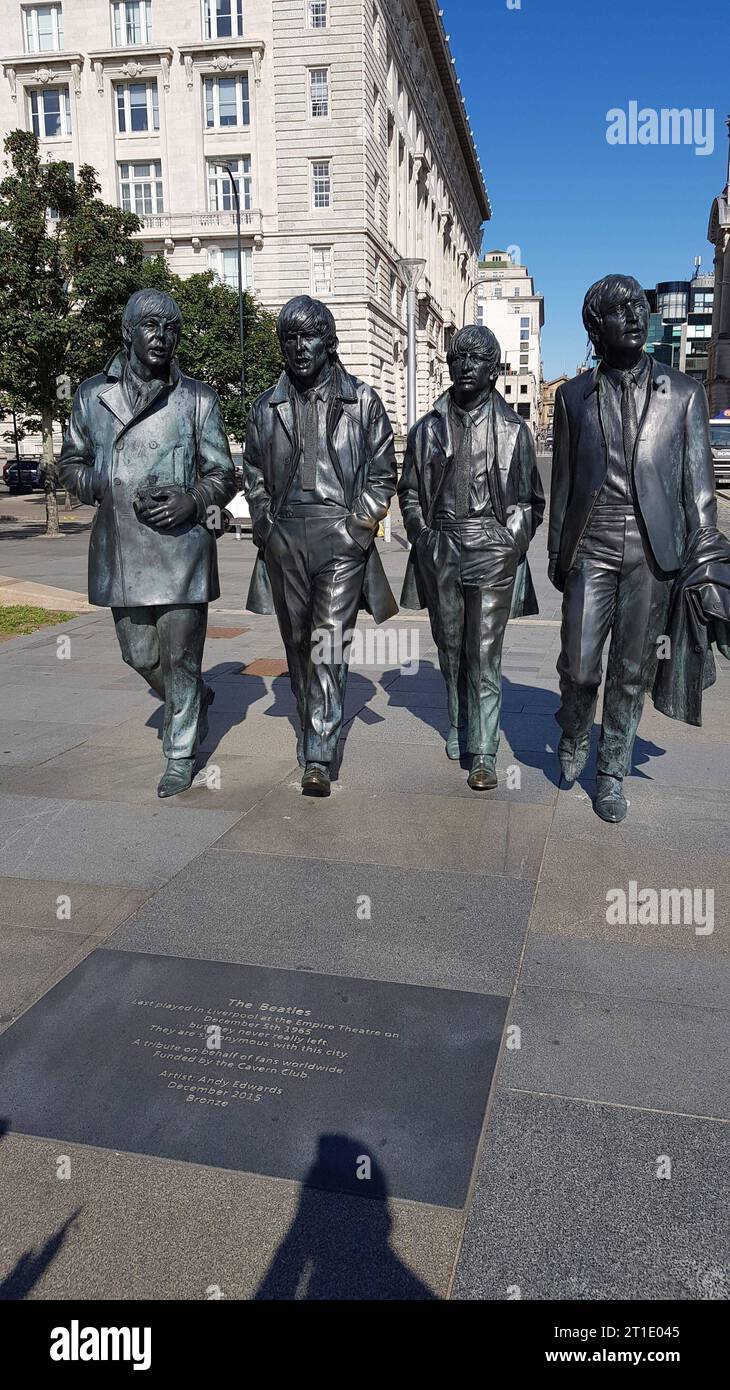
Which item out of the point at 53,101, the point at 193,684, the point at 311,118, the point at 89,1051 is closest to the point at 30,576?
the point at 193,684

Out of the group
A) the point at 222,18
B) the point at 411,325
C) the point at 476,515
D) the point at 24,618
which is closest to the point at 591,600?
the point at 476,515

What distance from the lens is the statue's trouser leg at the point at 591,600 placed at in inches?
195

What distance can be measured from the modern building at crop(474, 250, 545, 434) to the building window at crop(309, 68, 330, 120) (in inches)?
4070

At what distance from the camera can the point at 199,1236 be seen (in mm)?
2381

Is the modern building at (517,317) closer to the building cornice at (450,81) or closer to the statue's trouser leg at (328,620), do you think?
the building cornice at (450,81)

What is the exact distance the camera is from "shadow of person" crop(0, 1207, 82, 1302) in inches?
87.6

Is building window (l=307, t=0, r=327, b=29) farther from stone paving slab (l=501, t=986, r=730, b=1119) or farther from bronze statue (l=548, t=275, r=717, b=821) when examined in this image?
stone paving slab (l=501, t=986, r=730, b=1119)

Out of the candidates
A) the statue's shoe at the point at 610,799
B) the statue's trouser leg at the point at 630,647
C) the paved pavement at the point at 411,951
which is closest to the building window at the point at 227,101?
the paved pavement at the point at 411,951

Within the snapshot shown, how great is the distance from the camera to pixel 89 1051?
10.3 feet

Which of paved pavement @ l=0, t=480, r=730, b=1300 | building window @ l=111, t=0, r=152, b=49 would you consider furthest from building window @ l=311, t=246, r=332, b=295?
paved pavement @ l=0, t=480, r=730, b=1300

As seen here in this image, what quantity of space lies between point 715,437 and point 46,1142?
135 feet

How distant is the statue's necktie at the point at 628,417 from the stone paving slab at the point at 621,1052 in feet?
8.12

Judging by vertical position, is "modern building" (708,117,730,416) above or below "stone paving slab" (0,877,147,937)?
above

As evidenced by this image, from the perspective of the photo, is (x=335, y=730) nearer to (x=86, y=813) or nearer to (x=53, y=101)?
(x=86, y=813)
